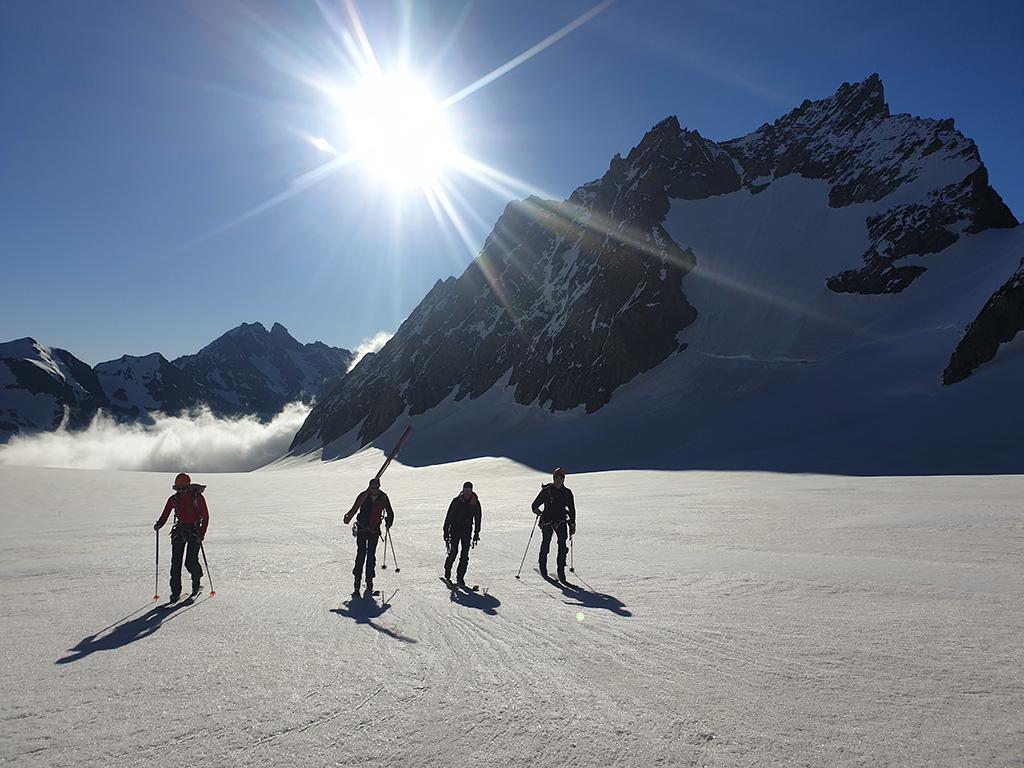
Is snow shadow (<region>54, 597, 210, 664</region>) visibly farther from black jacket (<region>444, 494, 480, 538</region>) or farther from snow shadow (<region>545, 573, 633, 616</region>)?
snow shadow (<region>545, 573, 633, 616</region>)

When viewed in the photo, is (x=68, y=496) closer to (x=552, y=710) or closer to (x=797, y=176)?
(x=552, y=710)

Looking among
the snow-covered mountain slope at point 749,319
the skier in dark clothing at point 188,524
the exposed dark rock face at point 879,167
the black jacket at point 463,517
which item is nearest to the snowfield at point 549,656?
the skier in dark clothing at point 188,524

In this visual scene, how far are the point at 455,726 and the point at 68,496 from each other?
30.6 metres

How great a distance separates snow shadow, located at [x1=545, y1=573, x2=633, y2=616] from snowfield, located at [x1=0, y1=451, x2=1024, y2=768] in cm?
6

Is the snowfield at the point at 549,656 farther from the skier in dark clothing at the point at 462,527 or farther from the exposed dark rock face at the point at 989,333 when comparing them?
the exposed dark rock face at the point at 989,333

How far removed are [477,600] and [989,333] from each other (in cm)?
4776

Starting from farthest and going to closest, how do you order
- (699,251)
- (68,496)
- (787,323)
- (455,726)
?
1. (699,251)
2. (787,323)
3. (68,496)
4. (455,726)

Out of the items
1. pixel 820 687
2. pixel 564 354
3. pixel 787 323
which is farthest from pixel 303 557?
pixel 564 354

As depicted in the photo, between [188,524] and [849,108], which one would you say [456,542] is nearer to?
[188,524]

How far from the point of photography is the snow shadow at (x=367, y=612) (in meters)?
7.18

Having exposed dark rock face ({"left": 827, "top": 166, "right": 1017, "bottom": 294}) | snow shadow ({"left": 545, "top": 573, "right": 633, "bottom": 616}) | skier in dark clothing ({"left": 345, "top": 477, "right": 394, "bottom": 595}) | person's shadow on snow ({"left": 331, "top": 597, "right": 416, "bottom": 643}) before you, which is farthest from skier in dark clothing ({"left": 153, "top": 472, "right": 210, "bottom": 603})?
exposed dark rock face ({"left": 827, "top": 166, "right": 1017, "bottom": 294})

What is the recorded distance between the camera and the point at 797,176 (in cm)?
8662

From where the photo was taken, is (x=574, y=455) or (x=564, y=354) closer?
(x=574, y=455)

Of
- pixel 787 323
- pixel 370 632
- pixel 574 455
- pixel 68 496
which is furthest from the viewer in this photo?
pixel 787 323
